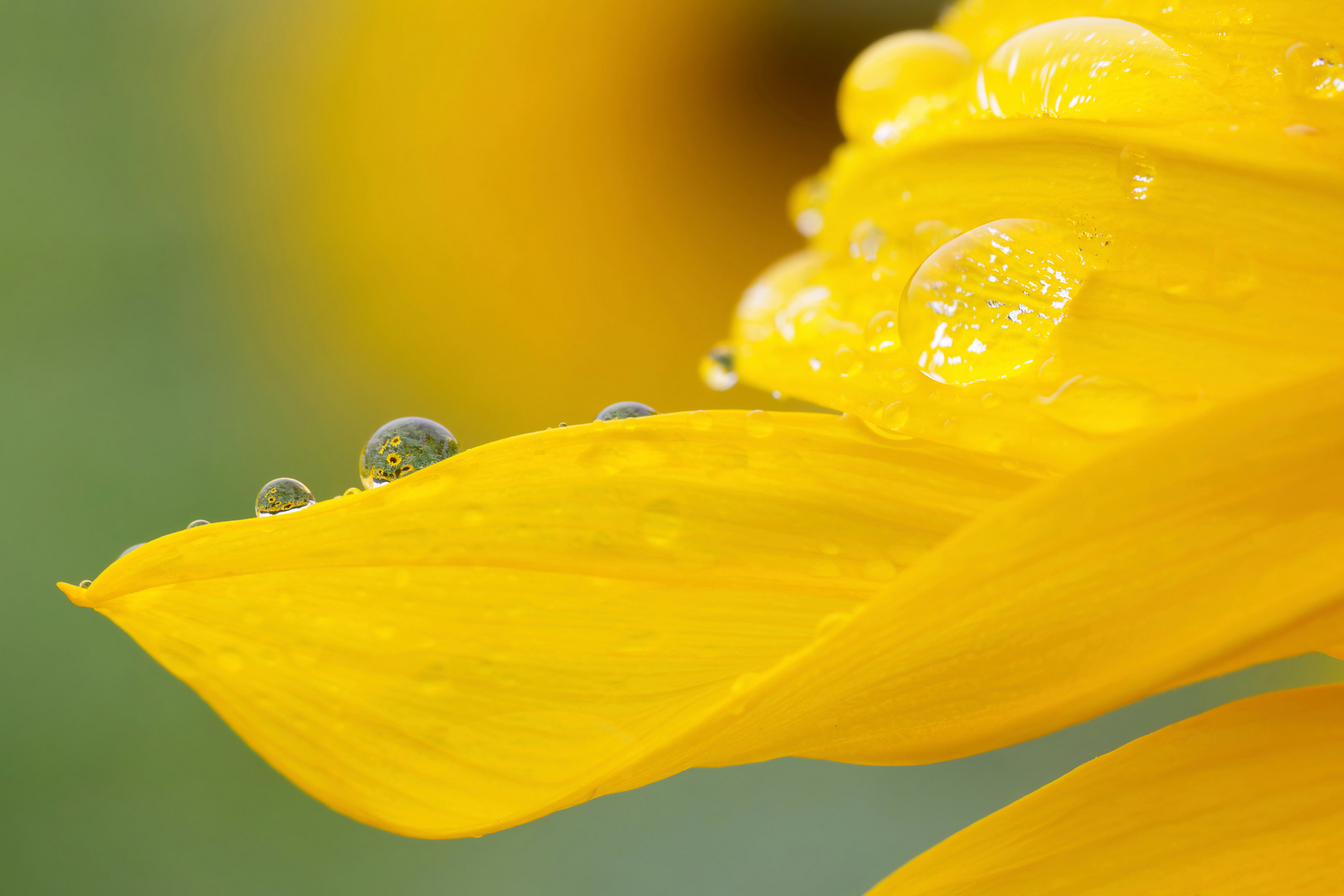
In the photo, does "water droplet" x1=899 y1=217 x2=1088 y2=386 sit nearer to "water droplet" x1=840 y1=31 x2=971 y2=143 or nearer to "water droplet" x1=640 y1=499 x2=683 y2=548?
"water droplet" x1=640 y1=499 x2=683 y2=548

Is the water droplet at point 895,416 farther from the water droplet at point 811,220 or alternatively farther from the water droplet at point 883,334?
the water droplet at point 811,220

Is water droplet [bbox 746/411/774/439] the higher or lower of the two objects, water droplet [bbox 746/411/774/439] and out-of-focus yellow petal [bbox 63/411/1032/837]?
the higher

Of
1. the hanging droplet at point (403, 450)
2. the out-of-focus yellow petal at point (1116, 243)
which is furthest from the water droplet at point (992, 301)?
the hanging droplet at point (403, 450)

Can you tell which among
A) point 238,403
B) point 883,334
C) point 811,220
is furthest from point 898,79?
point 238,403

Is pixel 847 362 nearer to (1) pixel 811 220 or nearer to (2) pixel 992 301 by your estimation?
(2) pixel 992 301

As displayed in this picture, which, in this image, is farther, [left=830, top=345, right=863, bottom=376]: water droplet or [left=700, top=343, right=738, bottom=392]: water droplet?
[left=700, top=343, right=738, bottom=392]: water droplet

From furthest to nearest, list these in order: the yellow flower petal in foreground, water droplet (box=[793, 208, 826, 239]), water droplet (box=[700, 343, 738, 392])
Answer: water droplet (box=[793, 208, 826, 239])
water droplet (box=[700, 343, 738, 392])
the yellow flower petal in foreground

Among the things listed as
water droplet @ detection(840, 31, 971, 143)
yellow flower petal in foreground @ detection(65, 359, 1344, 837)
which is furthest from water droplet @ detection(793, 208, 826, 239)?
yellow flower petal in foreground @ detection(65, 359, 1344, 837)

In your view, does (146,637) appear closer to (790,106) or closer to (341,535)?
(341,535)
